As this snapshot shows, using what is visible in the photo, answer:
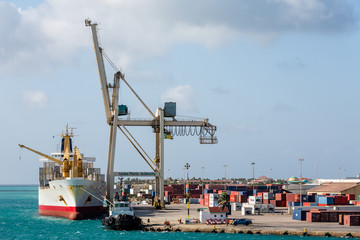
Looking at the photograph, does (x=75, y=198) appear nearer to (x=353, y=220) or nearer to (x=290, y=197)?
(x=353, y=220)

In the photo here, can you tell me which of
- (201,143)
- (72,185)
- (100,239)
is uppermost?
(201,143)

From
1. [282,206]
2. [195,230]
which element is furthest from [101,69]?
[282,206]

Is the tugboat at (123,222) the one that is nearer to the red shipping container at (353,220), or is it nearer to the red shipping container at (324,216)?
the red shipping container at (324,216)

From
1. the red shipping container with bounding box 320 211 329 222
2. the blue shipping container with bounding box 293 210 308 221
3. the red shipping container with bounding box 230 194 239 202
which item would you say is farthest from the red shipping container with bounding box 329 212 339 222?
the red shipping container with bounding box 230 194 239 202

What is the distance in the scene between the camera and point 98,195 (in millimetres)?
96250

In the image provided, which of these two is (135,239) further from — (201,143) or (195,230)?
(201,143)

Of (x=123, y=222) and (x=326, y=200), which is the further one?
(x=326, y=200)

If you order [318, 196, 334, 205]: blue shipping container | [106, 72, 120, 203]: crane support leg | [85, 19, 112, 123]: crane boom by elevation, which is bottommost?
[318, 196, 334, 205]: blue shipping container

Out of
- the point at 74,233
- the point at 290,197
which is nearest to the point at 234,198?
the point at 290,197

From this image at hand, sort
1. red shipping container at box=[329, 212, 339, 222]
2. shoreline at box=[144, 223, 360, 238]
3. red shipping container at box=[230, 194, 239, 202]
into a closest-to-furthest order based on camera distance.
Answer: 1. shoreline at box=[144, 223, 360, 238]
2. red shipping container at box=[329, 212, 339, 222]
3. red shipping container at box=[230, 194, 239, 202]

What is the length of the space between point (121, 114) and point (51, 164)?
1191 inches

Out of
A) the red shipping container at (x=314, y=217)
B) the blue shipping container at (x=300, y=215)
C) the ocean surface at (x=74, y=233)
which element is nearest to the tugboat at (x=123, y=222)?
the ocean surface at (x=74, y=233)

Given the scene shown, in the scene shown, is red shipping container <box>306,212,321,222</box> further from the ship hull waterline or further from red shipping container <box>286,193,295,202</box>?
red shipping container <box>286,193,295,202</box>

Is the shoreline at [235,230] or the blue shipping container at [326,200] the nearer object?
the shoreline at [235,230]
